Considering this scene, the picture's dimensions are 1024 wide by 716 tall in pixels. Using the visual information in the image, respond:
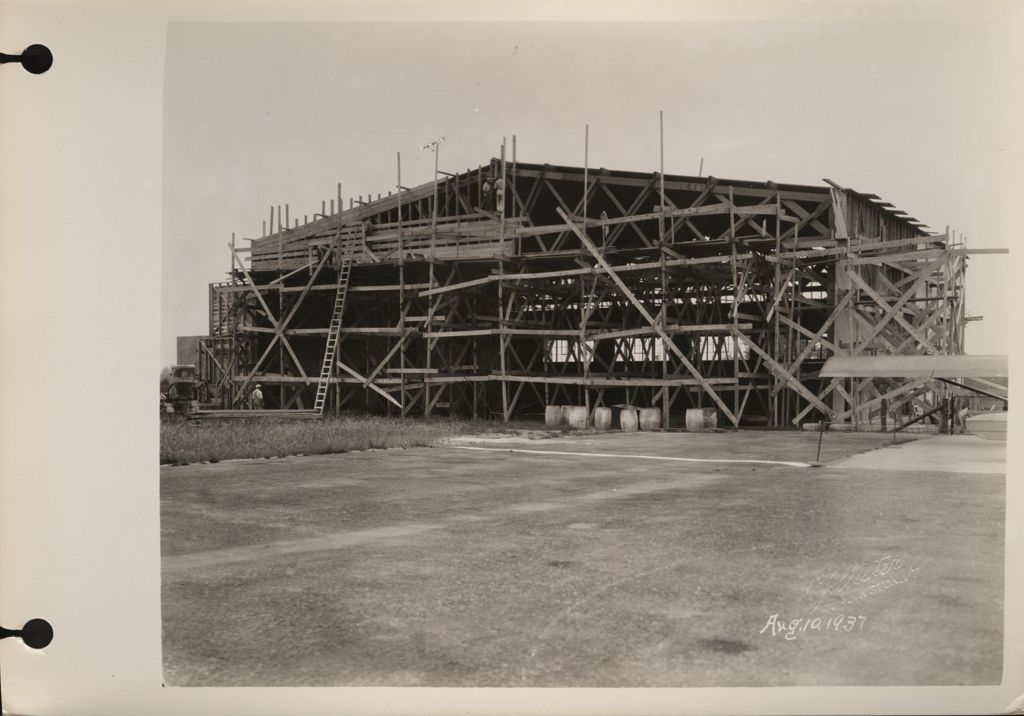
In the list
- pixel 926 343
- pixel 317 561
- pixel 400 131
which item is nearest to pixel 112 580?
pixel 317 561

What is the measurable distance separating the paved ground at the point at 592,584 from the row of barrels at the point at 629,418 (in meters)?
7.74

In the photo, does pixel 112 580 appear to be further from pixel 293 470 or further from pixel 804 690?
pixel 804 690

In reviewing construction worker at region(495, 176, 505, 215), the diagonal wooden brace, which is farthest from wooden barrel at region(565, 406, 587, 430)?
→ construction worker at region(495, 176, 505, 215)

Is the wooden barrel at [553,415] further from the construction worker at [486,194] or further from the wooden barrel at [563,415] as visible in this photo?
the construction worker at [486,194]

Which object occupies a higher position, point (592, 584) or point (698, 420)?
point (698, 420)

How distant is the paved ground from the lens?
5293 mm

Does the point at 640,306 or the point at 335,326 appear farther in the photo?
the point at 335,326

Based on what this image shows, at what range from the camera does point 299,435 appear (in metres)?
14.1

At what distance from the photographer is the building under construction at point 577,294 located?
15672 millimetres

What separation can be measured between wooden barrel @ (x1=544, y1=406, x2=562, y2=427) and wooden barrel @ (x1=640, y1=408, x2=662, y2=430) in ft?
7.03

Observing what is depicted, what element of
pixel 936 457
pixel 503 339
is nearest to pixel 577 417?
pixel 503 339

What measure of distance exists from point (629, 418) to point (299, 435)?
7.01 m

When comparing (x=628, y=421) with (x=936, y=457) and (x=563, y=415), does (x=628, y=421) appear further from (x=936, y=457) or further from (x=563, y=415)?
(x=936, y=457)

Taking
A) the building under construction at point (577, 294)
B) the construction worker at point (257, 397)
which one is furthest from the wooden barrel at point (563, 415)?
the construction worker at point (257, 397)
